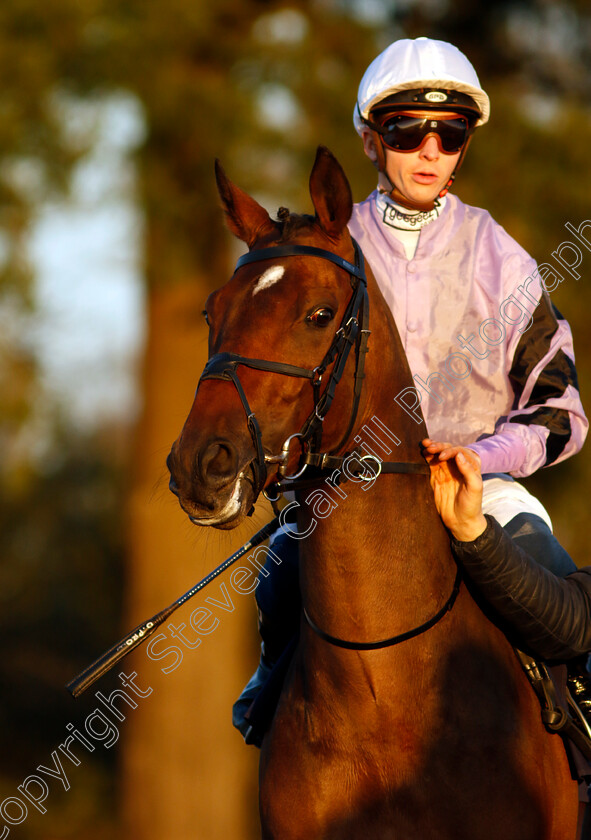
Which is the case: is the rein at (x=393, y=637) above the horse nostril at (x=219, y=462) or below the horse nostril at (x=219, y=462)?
below

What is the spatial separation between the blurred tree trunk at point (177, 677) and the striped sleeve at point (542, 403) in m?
4.96

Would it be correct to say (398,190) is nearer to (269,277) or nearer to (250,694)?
(269,277)

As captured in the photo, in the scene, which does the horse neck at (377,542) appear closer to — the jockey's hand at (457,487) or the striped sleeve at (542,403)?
the jockey's hand at (457,487)

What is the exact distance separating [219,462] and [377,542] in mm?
607

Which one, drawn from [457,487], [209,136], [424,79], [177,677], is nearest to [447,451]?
[457,487]

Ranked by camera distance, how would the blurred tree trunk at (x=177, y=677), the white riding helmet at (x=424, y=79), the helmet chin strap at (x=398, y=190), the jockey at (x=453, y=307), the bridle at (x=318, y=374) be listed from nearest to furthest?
the bridle at (x=318, y=374) → the jockey at (x=453, y=307) → the white riding helmet at (x=424, y=79) → the helmet chin strap at (x=398, y=190) → the blurred tree trunk at (x=177, y=677)

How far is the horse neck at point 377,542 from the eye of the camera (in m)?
2.93

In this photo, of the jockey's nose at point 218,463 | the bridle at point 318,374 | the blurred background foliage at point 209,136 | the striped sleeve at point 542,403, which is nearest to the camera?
the jockey's nose at point 218,463

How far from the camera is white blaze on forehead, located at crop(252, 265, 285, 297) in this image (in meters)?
2.81

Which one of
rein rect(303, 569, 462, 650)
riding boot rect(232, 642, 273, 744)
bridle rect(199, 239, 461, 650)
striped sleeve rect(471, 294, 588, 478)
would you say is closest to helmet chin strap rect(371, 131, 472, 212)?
striped sleeve rect(471, 294, 588, 478)

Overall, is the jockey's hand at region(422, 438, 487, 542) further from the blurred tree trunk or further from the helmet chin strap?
the blurred tree trunk

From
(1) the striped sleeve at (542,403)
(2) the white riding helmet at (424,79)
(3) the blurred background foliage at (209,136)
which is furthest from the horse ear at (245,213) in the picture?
(3) the blurred background foliage at (209,136)

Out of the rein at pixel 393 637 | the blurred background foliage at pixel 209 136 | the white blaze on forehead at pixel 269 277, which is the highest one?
the blurred background foliage at pixel 209 136

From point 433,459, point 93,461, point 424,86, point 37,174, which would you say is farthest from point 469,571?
point 93,461
